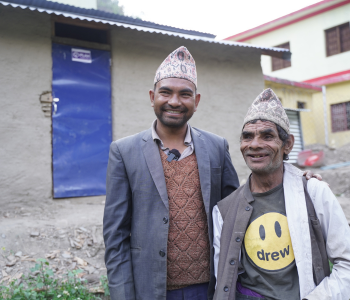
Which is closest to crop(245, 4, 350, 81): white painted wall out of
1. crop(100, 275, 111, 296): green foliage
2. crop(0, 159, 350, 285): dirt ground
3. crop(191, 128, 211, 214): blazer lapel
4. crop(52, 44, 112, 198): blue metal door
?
crop(52, 44, 112, 198): blue metal door

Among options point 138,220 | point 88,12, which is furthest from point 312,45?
point 138,220

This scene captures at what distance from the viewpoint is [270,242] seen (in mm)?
1798

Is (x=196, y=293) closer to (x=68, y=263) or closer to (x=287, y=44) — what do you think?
(x=68, y=263)

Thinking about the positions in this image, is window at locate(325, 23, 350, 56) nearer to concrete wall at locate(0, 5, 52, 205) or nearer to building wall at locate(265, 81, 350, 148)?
building wall at locate(265, 81, 350, 148)

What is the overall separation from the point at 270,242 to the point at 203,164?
0.61 meters

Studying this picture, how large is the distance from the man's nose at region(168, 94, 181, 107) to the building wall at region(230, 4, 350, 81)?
14.4m

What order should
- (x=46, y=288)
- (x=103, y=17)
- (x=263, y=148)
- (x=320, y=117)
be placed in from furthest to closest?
(x=320, y=117)
(x=103, y=17)
(x=46, y=288)
(x=263, y=148)

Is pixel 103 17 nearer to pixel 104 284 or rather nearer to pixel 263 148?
pixel 104 284

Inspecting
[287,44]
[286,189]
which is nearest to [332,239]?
[286,189]

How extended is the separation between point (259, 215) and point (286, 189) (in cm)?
21

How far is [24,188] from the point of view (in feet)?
17.3

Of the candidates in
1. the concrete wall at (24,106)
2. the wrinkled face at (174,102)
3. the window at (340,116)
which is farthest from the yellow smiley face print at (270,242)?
the window at (340,116)

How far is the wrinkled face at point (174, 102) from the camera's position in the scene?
2.05 meters

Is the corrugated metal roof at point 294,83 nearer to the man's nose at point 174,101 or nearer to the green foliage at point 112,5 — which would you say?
the man's nose at point 174,101
